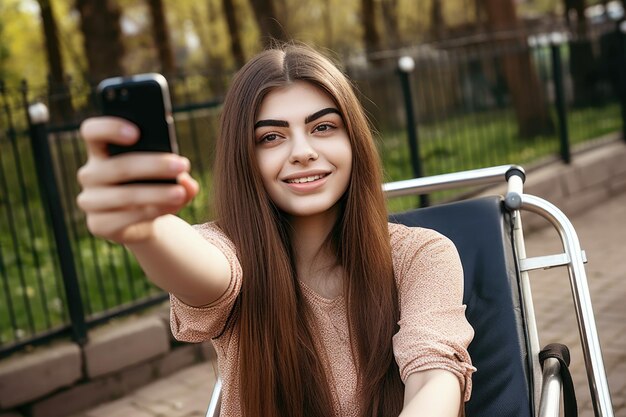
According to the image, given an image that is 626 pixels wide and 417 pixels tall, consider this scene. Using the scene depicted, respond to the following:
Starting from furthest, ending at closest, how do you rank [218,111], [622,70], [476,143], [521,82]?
1. [521,82]
2. [622,70]
3. [476,143]
4. [218,111]


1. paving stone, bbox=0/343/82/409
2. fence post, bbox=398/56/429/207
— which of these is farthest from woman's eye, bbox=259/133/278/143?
fence post, bbox=398/56/429/207

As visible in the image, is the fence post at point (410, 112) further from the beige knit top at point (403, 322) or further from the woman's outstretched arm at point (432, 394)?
the woman's outstretched arm at point (432, 394)

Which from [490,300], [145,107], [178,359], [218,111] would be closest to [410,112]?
[218,111]

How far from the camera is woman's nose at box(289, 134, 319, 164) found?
2057 millimetres

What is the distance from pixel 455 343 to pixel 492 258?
0.82 meters

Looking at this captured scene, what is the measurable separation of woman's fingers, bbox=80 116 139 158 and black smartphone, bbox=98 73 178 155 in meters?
0.03

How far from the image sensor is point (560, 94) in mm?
8586

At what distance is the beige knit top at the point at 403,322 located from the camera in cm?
190

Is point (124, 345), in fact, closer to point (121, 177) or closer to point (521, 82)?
point (121, 177)

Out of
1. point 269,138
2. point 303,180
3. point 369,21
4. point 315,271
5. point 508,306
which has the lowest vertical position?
point 508,306

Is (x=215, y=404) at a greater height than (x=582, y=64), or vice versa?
(x=582, y=64)

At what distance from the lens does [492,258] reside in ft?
8.89

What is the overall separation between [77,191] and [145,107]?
6091 mm

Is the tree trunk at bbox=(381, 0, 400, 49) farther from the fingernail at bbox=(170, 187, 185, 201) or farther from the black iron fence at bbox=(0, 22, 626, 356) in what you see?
the fingernail at bbox=(170, 187, 185, 201)
